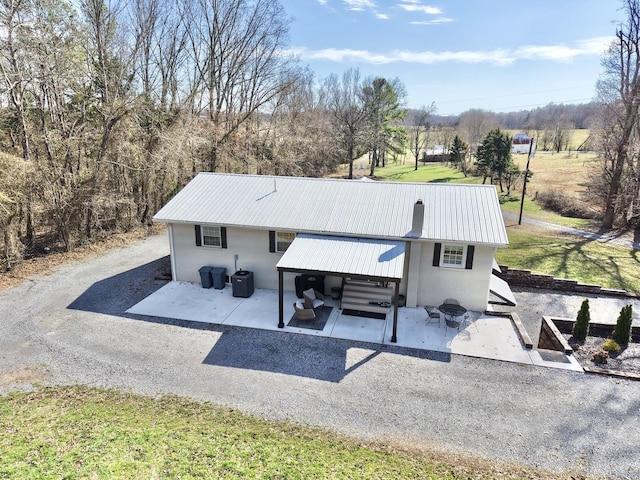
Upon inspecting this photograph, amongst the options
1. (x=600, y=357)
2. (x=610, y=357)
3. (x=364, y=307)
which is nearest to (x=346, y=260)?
(x=364, y=307)

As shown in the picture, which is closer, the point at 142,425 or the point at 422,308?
the point at 142,425

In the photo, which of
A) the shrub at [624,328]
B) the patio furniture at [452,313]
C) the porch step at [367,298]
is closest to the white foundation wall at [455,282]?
the patio furniture at [452,313]

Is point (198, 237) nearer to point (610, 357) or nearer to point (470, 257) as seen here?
point (470, 257)

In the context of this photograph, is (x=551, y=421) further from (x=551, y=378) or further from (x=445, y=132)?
(x=445, y=132)

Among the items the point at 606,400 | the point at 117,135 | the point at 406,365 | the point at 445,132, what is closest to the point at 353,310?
the point at 406,365

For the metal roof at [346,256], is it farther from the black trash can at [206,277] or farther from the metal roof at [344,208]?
the black trash can at [206,277]

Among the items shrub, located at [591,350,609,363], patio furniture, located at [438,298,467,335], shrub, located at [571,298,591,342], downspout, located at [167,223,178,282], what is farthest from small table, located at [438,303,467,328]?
downspout, located at [167,223,178,282]
